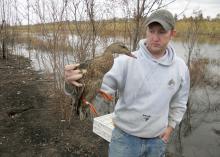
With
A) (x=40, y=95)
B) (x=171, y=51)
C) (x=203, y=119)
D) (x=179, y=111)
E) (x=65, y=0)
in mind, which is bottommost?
(x=203, y=119)

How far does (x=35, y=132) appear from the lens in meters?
5.43

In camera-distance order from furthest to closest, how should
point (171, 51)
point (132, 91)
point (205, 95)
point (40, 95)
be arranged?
point (205, 95) < point (40, 95) < point (171, 51) < point (132, 91)

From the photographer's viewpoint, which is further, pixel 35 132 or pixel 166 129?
pixel 35 132

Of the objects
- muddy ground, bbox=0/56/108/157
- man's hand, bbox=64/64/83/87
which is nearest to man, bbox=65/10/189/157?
man's hand, bbox=64/64/83/87

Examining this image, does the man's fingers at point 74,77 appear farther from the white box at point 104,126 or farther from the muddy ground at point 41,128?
the muddy ground at point 41,128

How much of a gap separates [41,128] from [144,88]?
3.94m

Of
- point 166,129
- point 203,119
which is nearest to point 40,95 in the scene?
point 203,119

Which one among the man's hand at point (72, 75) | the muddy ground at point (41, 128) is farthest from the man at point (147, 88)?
the muddy ground at point (41, 128)

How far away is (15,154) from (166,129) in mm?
3280

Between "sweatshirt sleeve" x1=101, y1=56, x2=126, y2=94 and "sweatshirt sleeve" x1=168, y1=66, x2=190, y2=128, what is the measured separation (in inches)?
24.5

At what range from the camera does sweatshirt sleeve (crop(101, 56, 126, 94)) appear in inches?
86.4

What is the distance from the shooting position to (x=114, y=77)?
7.23ft

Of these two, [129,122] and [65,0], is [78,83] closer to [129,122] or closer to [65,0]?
[129,122]

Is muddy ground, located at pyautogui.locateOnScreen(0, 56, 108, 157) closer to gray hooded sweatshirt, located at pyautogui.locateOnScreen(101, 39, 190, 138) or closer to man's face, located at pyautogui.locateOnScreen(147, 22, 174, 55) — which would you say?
gray hooded sweatshirt, located at pyautogui.locateOnScreen(101, 39, 190, 138)
